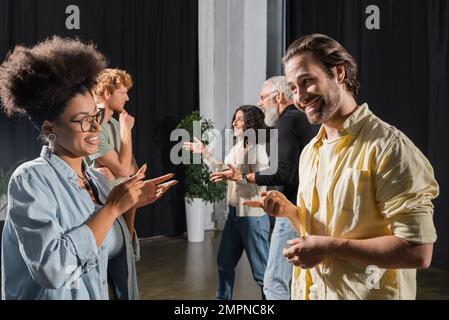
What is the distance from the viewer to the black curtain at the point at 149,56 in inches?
224

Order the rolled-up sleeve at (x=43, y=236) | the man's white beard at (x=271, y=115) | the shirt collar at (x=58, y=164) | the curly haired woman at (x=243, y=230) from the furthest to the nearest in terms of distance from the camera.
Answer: the curly haired woman at (x=243, y=230) < the man's white beard at (x=271, y=115) < the shirt collar at (x=58, y=164) < the rolled-up sleeve at (x=43, y=236)

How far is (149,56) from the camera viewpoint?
21.5 feet

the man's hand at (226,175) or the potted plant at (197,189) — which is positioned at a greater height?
the man's hand at (226,175)

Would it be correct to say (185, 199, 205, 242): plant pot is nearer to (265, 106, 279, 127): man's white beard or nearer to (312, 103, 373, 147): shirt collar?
(265, 106, 279, 127): man's white beard

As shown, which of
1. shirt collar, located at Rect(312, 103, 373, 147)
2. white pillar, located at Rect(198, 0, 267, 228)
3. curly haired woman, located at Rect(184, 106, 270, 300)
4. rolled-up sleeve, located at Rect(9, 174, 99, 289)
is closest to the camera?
rolled-up sleeve, located at Rect(9, 174, 99, 289)

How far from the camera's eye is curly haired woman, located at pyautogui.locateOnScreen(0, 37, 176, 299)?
1226mm

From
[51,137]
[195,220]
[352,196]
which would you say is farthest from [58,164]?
[195,220]

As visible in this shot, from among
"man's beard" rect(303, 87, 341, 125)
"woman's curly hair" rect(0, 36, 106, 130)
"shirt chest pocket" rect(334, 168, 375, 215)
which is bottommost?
"shirt chest pocket" rect(334, 168, 375, 215)

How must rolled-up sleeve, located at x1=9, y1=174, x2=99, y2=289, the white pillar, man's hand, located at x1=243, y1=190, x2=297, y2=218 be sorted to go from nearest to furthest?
1. rolled-up sleeve, located at x1=9, y1=174, x2=99, y2=289
2. man's hand, located at x1=243, y1=190, x2=297, y2=218
3. the white pillar

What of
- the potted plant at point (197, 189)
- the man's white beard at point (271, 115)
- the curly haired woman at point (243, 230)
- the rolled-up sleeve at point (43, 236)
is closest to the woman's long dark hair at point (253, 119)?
the curly haired woman at point (243, 230)

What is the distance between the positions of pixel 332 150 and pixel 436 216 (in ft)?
13.6

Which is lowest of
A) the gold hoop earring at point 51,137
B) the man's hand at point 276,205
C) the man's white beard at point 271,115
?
the man's hand at point 276,205

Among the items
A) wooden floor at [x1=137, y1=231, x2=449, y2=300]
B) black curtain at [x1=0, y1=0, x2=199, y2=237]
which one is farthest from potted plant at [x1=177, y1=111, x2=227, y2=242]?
black curtain at [x1=0, y1=0, x2=199, y2=237]

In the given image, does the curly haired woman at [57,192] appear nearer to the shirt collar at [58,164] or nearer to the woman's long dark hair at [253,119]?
the shirt collar at [58,164]
